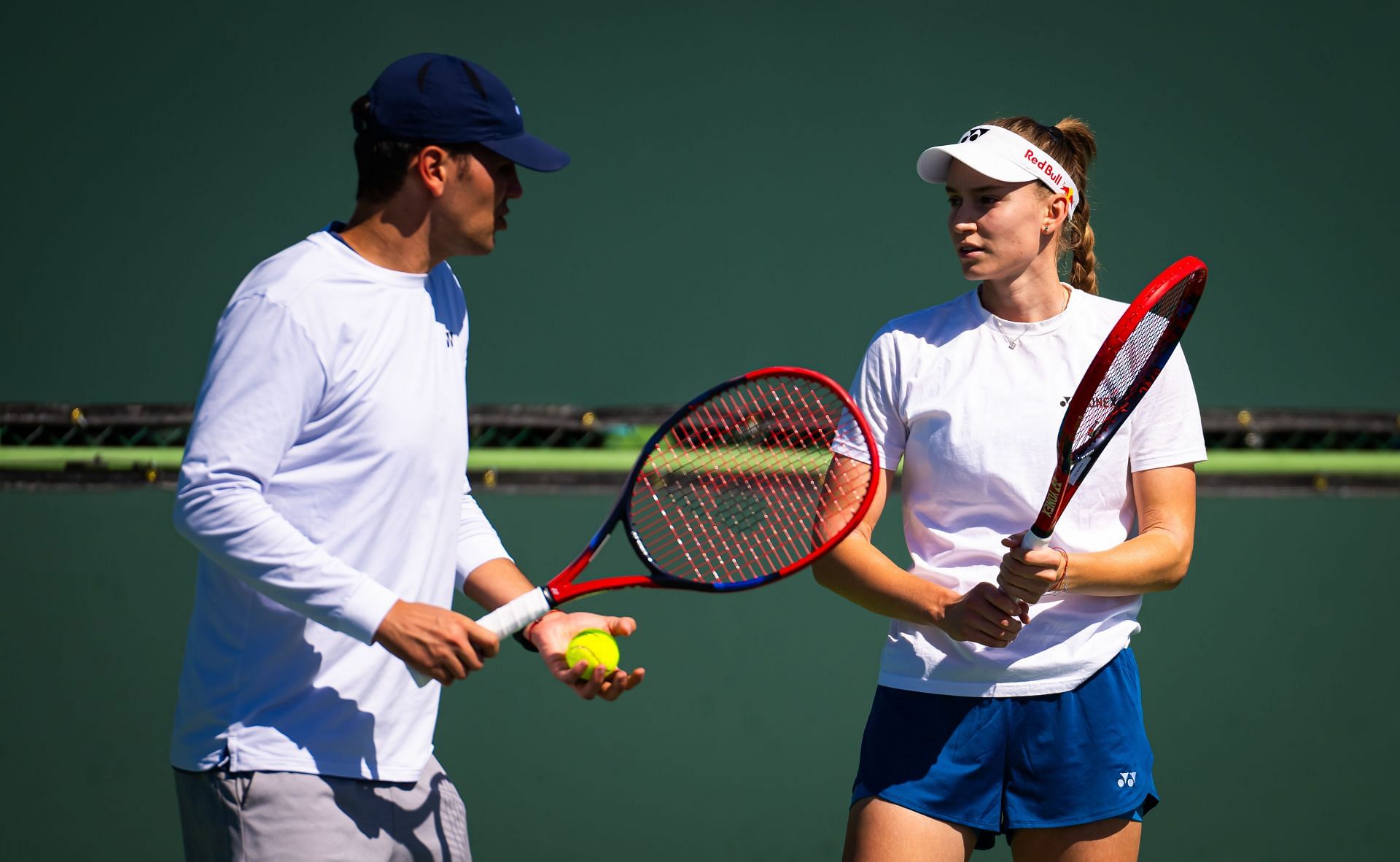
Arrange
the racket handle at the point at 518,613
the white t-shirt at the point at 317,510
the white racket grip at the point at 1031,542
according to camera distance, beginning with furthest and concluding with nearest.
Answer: the white racket grip at the point at 1031,542
the racket handle at the point at 518,613
the white t-shirt at the point at 317,510

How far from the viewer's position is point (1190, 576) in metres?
3.45

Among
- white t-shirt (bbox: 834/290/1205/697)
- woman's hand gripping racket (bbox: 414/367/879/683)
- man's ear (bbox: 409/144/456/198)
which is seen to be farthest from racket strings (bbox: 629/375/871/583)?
man's ear (bbox: 409/144/456/198)

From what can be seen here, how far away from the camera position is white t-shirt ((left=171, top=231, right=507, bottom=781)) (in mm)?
1561

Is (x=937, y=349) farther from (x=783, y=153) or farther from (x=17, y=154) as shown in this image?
(x=17, y=154)

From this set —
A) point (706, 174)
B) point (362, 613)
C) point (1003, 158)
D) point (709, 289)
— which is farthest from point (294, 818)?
point (706, 174)

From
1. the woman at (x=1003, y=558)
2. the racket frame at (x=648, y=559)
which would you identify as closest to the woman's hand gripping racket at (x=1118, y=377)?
the woman at (x=1003, y=558)

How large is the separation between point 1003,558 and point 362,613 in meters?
0.85

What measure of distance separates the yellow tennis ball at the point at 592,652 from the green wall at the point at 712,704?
50.3 inches

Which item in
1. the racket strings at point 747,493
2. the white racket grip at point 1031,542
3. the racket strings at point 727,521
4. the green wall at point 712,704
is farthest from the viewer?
the green wall at point 712,704

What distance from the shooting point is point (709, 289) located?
3.32 metres

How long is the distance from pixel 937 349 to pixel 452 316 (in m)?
0.69

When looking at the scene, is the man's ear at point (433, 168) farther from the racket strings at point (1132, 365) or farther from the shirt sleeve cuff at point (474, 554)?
the racket strings at point (1132, 365)

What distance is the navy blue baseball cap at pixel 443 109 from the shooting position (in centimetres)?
172

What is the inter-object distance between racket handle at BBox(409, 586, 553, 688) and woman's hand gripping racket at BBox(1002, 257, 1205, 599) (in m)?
0.62
